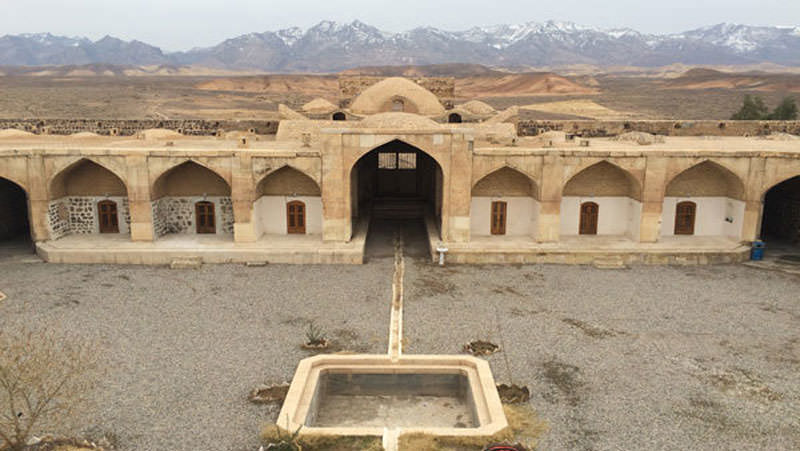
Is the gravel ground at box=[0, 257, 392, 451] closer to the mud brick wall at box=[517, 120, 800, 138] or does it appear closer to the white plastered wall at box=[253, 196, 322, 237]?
the white plastered wall at box=[253, 196, 322, 237]

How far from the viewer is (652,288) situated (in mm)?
14805

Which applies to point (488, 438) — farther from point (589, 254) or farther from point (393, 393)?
point (589, 254)

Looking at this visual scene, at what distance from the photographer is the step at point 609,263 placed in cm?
1653

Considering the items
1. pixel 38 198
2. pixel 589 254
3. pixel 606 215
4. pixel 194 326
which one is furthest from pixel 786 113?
A: pixel 38 198

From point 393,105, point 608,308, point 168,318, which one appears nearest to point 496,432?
point 608,308

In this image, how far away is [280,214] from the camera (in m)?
18.4

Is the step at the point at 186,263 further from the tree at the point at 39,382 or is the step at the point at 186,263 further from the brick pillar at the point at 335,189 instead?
the tree at the point at 39,382

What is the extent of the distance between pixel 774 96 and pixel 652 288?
64409 mm

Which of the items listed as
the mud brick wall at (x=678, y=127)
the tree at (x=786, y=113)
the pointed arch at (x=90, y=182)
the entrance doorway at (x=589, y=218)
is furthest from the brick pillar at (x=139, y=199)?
the tree at (x=786, y=113)

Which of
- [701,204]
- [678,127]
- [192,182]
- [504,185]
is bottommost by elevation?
[701,204]

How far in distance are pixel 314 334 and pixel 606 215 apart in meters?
10.8

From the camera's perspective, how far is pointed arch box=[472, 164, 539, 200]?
18.2 m

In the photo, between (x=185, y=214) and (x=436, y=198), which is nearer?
(x=185, y=214)

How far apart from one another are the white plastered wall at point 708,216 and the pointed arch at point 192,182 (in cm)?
1349
